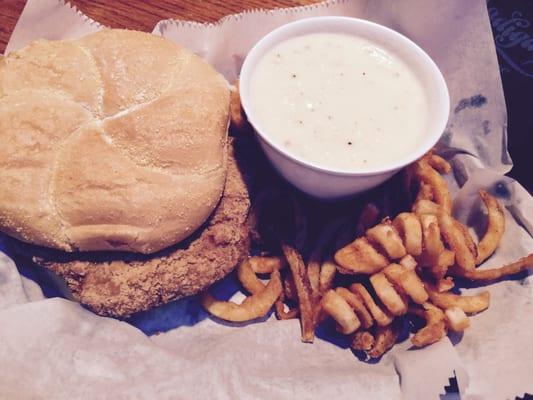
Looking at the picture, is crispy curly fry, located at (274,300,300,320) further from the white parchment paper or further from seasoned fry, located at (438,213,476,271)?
seasoned fry, located at (438,213,476,271)

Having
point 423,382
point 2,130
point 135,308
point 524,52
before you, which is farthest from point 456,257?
point 2,130

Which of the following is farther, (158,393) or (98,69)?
(98,69)

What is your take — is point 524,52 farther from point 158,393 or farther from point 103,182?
point 158,393

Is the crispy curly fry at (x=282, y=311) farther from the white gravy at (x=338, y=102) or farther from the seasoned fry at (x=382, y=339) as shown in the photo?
the white gravy at (x=338, y=102)

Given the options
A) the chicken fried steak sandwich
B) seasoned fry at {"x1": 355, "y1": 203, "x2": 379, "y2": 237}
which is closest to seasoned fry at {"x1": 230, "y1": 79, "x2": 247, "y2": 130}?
the chicken fried steak sandwich

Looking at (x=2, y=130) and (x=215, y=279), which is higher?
(x=2, y=130)

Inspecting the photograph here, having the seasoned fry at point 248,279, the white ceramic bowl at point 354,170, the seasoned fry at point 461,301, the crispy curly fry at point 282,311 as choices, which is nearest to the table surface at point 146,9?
the white ceramic bowl at point 354,170
